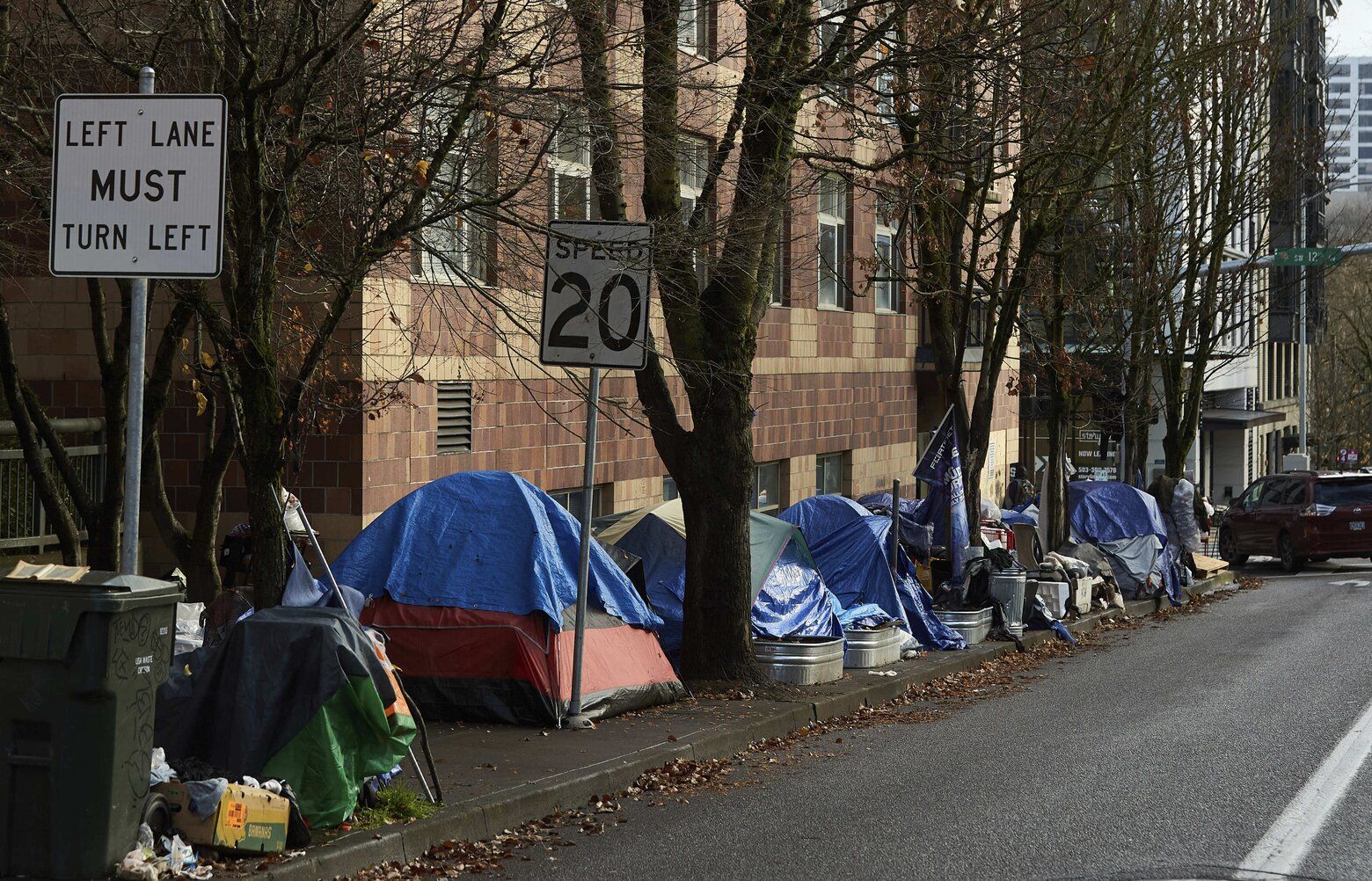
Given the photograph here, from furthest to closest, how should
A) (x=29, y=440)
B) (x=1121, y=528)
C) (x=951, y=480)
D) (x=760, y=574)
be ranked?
1. (x=1121, y=528)
2. (x=951, y=480)
3. (x=760, y=574)
4. (x=29, y=440)

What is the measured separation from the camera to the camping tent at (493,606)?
10.7 m

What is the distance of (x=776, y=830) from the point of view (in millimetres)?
8102

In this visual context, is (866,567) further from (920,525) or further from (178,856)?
(178,856)

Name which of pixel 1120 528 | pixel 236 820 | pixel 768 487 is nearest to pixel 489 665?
pixel 236 820

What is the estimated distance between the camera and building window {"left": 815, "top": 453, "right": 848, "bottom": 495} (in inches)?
963

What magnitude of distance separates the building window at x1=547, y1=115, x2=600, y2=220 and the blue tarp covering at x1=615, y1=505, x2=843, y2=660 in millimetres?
2904

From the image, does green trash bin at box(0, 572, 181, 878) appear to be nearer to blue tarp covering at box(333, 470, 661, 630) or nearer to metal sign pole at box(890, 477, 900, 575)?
blue tarp covering at box(333, 470, 661, 630)

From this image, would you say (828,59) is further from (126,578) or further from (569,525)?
(126,578)

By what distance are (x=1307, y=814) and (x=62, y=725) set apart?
602 cm

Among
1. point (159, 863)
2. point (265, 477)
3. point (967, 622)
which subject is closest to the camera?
point (159, 863)

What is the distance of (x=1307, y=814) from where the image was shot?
834 cm

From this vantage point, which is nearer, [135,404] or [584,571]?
[135,404]

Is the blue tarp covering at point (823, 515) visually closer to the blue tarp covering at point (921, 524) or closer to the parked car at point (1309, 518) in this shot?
the blue tarp covering at point (921, 524)

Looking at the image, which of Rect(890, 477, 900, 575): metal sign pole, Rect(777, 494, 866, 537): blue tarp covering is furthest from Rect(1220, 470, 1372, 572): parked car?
Rect(890, 477, 900, 575): metal sign pole
